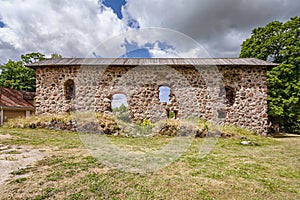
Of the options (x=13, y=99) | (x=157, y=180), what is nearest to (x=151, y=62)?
(x=157, y=180)

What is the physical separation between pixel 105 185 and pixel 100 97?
8386 millimetres

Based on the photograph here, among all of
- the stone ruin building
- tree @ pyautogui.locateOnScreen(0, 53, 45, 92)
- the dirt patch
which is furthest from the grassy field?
tree @ pyautogui.locateOnScreen(0, 53, 45, 92)

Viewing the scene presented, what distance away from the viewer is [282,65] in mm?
12508

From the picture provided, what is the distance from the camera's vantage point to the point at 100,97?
10898 millimetres

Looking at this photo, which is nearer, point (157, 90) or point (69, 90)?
point (157, 90)

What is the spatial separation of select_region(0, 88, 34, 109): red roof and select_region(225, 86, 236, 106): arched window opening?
1421 centimetres

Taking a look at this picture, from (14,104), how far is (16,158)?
1206 cm

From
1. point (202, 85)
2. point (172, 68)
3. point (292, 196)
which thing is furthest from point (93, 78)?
point (292, 196)

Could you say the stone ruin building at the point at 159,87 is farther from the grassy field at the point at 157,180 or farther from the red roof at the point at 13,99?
the grassy field at the point at 157,180

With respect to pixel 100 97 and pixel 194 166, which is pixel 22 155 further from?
pixel 100 97

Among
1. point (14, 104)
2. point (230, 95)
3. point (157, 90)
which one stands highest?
point (157, 90)

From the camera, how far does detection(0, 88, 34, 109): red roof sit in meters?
13.3

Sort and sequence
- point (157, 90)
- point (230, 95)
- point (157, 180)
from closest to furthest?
1. point (157, 180)
2. point (157, 90)
3. point (230, 95)

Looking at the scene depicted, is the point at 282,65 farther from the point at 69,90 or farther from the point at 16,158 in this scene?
the point at 16,158
